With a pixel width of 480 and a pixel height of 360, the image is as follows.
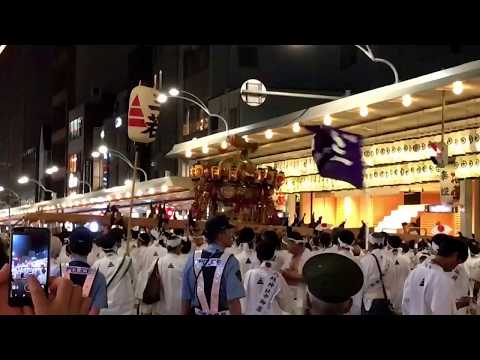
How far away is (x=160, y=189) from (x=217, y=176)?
13.2 meters

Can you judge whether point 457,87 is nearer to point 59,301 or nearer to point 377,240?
point 377,240

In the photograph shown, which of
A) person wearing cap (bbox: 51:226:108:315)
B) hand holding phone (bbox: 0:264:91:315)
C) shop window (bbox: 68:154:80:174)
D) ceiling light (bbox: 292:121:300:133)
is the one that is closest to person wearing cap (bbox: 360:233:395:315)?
person wearing cap (bbox: 51:226:108:315)

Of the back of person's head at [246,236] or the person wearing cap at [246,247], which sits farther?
the back of person's head at [246,236]

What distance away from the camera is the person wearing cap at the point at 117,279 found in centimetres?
927

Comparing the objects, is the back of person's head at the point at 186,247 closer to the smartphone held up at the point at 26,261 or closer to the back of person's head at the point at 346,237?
the back of person's head at the point at 346,237

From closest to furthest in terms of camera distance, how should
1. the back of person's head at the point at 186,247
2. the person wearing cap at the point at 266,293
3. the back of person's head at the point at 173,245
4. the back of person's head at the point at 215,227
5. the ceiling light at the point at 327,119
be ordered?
the back of person's head at the point at 215,227 → the person wearing cap at the point at 266,293 → the back of person's head at the point at 173,245 → the back of person's head at the point at 186,247 → the ceiling light at the point at 327,119

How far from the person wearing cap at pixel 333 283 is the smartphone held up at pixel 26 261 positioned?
1.55 m

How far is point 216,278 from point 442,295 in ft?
7.66

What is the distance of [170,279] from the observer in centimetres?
1114

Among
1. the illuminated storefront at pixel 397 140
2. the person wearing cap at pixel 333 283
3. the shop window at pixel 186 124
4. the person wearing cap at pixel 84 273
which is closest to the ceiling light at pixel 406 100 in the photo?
the illuminated storefront at pixel 397 140

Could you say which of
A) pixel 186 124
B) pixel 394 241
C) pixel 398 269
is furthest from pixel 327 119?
pixel 186 124

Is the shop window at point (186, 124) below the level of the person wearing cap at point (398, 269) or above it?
above
